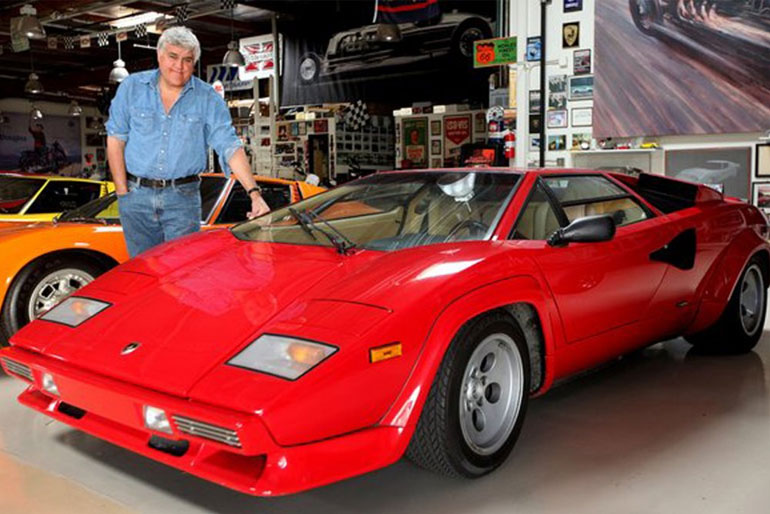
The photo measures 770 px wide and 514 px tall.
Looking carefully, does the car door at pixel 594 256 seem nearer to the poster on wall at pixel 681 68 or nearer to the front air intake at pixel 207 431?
the front air intake at pixel 207 431

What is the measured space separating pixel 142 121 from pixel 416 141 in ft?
30.7

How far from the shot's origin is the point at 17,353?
7.20 ft

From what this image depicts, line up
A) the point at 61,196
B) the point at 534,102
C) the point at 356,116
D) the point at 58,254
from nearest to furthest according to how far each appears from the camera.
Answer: the point at 58,254, the point at 61,196, the point at 534,102, the point at 356,116

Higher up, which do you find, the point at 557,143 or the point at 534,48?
the point at 534,48

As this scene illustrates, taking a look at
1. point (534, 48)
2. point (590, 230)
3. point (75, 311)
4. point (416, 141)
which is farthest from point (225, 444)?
point (416, 141)

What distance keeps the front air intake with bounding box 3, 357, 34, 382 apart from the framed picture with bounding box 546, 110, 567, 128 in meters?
6.47

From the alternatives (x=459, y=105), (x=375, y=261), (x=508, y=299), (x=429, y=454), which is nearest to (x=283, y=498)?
(x=429, y=454)

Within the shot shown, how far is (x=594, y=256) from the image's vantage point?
Answer: 2.57 m

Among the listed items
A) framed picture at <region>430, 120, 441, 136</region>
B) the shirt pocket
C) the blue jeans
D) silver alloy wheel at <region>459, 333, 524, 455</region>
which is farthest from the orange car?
framed picture at <region>430, 120, 441, 136</region>

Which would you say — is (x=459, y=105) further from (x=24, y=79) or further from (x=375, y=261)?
(x=24, y=79)

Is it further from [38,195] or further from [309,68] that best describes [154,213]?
[309,68]

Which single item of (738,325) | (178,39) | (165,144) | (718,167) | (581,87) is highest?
(581,87)

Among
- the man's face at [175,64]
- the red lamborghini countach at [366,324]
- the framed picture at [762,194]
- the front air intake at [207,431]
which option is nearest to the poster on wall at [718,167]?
the framed picture at [762,194]

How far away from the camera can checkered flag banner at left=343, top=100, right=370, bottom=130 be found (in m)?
12.9
